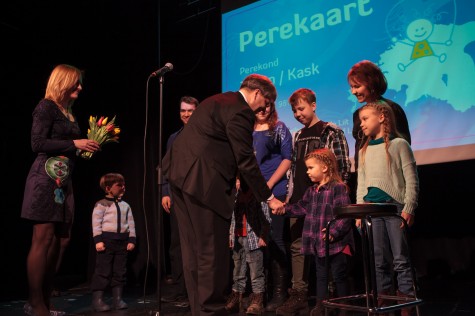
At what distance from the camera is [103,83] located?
5586 mm

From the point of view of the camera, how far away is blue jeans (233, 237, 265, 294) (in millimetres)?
3232

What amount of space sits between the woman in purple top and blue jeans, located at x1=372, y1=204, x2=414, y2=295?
0.78 metres

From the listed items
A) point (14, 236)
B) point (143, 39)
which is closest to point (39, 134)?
point (14, 236)

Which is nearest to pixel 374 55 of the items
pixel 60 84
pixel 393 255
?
pixel 393 255

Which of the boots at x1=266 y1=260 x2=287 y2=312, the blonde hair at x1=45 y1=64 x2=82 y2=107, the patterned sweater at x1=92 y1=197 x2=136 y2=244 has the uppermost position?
the blonde hair at x1=45 y1=64 x2=82 y2=107

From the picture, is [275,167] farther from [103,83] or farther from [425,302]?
[103,83]

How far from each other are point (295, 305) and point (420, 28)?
90.8 inches

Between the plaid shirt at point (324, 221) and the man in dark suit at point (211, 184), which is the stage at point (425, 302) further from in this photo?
the man in dark suit at point (211, 184)

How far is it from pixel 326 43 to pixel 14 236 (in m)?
3.75

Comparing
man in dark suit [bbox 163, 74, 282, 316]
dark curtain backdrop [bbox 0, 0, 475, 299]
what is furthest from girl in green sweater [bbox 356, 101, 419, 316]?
dark curtain backdrop [bbox 0, 0, 475, 299]

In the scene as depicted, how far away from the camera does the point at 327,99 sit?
421 centimetres

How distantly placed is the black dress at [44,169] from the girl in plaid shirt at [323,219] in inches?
57.5

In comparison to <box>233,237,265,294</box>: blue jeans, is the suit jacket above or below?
above

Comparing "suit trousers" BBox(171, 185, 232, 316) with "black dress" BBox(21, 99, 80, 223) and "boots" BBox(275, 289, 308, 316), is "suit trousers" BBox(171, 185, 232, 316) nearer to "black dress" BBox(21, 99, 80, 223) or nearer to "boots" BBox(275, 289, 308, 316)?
"black dress" BBox(21, 99, 80, 223)
